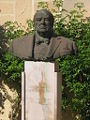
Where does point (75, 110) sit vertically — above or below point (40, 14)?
below

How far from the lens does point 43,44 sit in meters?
5.49

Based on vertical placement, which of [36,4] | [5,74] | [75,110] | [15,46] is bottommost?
[75,110]

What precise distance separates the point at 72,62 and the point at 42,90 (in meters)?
1.73

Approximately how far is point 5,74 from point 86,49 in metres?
1.21

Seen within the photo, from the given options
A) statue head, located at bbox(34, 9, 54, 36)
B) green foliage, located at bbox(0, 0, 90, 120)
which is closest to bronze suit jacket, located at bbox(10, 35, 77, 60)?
statue head, located at bbox(34, 9, 54, 36)

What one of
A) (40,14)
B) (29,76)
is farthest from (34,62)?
(40,14)

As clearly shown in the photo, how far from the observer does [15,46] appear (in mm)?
5543

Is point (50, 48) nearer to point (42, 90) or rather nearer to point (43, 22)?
point (43, 22)

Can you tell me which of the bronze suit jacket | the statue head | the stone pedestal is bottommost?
the stone pedestal

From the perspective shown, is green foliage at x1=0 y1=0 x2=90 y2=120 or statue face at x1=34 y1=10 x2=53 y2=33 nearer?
statue face at x1=34 y1=10 x2=53 y2=33

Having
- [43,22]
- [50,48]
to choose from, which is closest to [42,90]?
[50,48]

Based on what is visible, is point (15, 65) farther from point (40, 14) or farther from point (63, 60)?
point (40, 14)

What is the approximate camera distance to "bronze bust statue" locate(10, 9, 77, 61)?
543cm

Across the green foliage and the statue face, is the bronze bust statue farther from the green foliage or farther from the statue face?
the green foliage
